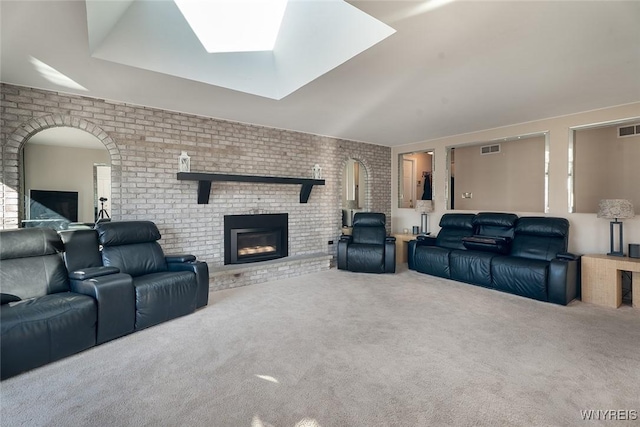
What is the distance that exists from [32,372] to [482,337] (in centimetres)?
371

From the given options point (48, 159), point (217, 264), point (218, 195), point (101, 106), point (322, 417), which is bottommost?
point (322, 417)

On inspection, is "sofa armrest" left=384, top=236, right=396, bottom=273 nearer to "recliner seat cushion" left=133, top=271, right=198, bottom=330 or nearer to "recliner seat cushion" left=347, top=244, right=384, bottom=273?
"recliner seat cushion" left=347, top=244, right=384, bottom=273

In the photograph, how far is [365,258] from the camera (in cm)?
520

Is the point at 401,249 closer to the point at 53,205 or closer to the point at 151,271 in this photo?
the point at 151,271

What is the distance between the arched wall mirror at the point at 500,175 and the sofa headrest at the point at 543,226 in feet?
5.21

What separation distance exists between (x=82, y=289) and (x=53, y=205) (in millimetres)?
1682

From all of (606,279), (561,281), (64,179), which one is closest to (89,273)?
(64,179)

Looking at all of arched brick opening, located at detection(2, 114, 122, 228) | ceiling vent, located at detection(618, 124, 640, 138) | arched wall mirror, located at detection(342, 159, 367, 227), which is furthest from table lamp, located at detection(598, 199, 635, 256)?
arched brick opening, located at detection(2, 114, 122, 228)

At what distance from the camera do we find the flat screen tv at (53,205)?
351 cm

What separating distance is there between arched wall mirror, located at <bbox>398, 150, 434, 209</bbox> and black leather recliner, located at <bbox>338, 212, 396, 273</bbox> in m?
1.63

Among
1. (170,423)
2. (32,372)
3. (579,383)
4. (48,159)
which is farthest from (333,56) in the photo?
(48,159)

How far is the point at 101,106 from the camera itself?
3.68 metres

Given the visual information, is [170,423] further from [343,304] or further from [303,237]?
[303,237]

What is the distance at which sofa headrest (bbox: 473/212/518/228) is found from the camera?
4718 millimetres
